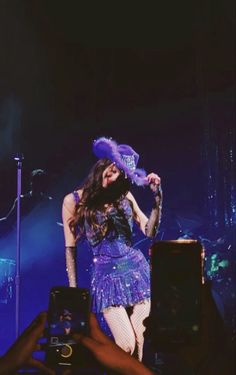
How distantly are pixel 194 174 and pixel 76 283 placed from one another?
3.61ft

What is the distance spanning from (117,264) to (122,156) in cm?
76

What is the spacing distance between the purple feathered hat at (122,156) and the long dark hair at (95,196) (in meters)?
0.04

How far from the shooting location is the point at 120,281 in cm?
352

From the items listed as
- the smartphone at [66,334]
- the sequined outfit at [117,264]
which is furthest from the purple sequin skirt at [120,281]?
the smartphone at [66,334]

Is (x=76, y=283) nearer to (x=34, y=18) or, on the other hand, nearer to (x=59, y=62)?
(x=59, y=62)

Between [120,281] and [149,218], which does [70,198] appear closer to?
[149,218]

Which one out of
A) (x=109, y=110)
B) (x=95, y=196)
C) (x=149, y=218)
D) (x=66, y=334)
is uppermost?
(x=109, y=110)

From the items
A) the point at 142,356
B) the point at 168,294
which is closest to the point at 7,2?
the point at 142,356

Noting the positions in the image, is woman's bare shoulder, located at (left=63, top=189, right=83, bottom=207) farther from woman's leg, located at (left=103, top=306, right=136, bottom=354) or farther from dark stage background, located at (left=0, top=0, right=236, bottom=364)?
woman's leg, located at (left=103, top=306, right=136, bottom=354)

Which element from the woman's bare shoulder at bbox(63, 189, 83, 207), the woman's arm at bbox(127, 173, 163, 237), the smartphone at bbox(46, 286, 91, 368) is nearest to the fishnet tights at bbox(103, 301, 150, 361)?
the woman's arm at bbox(127, 173, 163, 237)

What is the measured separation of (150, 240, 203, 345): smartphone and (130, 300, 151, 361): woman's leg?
6.11 ft

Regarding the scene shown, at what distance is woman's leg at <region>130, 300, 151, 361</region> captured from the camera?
3.48 m

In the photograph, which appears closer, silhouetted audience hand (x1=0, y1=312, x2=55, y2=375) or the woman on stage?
silhouetted audience hand (x1=0, y1=312, x2=55, y2=375)

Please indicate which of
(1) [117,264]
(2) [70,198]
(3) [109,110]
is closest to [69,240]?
(2) [70,198]
